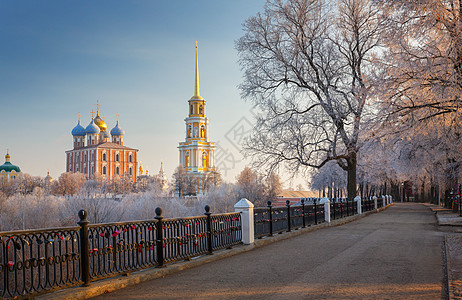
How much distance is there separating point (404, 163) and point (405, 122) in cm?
1633

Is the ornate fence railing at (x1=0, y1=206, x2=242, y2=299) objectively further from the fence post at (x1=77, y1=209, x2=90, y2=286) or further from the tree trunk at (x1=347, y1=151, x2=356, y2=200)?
the tree trunk at (x1=347, y1=151, x2=356, y2=200)

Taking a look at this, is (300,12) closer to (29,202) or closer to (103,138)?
(29,202)

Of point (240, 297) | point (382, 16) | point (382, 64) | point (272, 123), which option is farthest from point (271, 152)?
point (240, 297)

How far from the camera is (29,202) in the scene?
33.4 m

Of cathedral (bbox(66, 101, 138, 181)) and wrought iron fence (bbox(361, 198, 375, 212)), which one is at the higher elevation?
cathedral (bbox(66, 101, 138, 181))

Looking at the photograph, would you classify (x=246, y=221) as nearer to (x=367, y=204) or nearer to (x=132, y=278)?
(x=132, y=278)

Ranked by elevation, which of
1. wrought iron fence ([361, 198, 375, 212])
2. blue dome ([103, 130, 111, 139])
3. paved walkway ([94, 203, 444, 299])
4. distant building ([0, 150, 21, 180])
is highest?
blue dome ([103, 130, 111, 139])

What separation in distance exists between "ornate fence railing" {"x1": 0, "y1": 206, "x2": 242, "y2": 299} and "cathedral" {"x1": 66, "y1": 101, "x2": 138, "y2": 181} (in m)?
124

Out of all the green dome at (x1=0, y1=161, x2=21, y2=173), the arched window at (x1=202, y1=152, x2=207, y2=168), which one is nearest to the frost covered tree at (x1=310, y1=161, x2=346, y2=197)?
the arched window at (x1=202, y1=152, x2=207, y2=168)

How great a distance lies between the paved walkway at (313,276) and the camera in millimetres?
7758

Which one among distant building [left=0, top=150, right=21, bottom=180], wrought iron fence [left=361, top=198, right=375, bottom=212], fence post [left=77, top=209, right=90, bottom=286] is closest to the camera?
fence post [left=77, top=209, right=90, bottom=286]

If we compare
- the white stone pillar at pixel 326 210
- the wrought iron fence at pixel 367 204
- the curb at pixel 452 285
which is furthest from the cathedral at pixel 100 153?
the curb at pixel 452 285

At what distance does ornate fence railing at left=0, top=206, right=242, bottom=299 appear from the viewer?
22.0 ft

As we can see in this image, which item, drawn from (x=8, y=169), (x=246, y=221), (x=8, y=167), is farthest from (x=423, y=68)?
(x=8, y=167)
